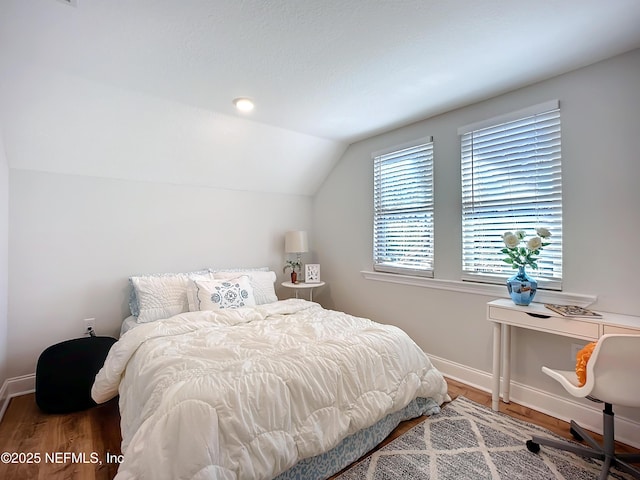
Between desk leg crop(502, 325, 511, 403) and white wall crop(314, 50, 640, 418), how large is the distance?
0.35 feet

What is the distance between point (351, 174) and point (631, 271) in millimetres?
2630

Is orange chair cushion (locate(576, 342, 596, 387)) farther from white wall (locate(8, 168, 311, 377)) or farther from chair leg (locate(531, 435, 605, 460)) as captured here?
white wall (locate(8, 168, 311, 377))

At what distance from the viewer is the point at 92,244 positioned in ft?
9.57

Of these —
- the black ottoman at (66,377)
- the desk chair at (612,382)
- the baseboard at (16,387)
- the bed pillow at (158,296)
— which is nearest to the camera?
the desk chair at (612,382)

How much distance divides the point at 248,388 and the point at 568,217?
234cm

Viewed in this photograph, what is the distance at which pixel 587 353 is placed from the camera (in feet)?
5.73

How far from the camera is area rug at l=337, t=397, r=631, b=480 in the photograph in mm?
1740

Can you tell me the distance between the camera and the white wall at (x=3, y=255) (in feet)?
7.80

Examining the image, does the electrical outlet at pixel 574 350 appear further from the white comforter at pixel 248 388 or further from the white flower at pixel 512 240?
the white comforter at pixel 248 388

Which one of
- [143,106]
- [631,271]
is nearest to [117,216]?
[143,106]

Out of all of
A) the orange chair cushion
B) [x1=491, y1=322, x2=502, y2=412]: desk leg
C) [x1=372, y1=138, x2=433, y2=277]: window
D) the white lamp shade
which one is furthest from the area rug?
the white lamp shade

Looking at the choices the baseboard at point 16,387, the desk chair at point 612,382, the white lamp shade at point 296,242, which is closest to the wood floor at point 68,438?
the baseboard at point 16,387

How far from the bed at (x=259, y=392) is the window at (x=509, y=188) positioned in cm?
106

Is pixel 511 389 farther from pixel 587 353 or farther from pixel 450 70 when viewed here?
pixel 450 70
